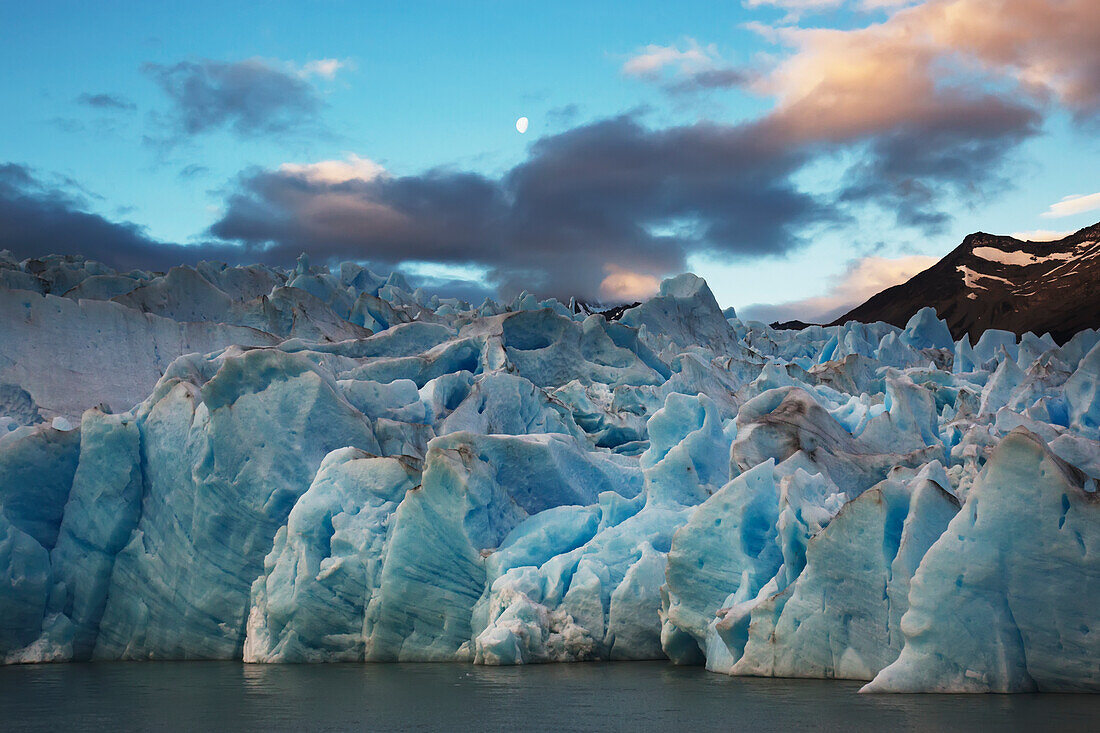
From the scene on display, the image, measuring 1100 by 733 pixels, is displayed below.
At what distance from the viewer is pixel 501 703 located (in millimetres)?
8531

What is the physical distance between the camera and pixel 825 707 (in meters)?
7.80

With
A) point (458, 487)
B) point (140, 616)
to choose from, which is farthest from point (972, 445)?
point (140, 616)

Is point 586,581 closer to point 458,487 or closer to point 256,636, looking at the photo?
point 458,487

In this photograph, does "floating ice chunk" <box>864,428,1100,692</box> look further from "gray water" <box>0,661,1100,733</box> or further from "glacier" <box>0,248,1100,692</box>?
"gray water" <box>0,661,1100,733</box>

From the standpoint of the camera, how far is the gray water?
731 cm

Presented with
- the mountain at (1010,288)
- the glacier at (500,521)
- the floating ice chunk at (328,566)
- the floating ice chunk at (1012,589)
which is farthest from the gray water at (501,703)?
the mountain at (1010,288)

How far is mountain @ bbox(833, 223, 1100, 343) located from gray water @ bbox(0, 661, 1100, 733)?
5379 cm

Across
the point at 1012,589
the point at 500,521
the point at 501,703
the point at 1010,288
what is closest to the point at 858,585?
the point at 1012,589

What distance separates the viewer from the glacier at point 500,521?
8.20 metres

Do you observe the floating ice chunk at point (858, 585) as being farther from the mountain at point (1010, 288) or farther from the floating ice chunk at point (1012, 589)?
the mountain at point (1010, 288)

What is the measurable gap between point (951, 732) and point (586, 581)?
208 inches

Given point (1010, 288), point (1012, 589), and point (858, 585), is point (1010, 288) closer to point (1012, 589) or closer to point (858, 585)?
point (858, 585)

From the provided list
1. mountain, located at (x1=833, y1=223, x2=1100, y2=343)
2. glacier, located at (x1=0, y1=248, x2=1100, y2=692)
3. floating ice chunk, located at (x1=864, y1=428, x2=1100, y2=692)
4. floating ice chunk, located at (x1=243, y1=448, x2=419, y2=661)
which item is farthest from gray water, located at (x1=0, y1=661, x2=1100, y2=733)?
mountain, located at (x1=833, y1=223, x2=1100, y2=343)

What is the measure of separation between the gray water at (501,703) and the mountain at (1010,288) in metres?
53.8
